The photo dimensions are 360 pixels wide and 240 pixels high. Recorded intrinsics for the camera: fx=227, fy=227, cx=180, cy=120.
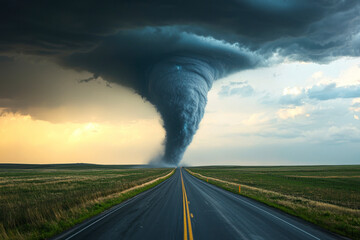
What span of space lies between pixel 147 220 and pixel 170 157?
88024 millimetres

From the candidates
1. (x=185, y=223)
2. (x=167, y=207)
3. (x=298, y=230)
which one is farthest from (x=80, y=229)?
(x=298, y=230)

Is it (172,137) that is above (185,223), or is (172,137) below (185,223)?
above

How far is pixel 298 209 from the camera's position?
13.4 meters

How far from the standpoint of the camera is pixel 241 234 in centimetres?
826

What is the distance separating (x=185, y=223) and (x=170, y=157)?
88680 millimetres

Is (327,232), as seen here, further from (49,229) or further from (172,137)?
(172,137)

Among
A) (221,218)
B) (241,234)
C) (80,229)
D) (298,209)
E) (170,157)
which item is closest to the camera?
(241,234)

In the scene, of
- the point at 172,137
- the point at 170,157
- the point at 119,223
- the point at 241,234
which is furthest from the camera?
the point at 170,157

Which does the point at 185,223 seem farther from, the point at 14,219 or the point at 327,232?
the point at 14,219

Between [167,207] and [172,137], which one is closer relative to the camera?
[167,207]

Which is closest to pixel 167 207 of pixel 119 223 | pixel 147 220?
pixel 147 220

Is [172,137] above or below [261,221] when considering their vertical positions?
above

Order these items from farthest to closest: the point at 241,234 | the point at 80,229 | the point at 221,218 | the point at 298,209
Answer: the point at 298,209, the point at 221,218, the point at 80,229, the point at 241,234

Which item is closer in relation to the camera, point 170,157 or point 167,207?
point 167,207
